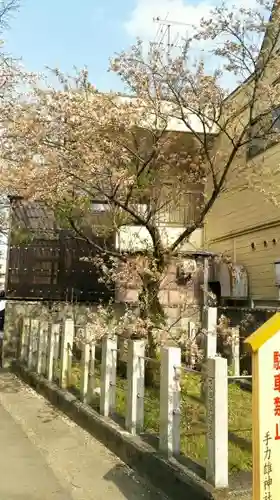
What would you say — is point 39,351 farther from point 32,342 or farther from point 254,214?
point 254,214

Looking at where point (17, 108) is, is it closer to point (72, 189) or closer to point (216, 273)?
point (72, 189)

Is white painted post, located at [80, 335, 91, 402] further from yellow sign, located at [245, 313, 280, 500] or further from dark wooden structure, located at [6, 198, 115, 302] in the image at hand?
dark wooden structure, located at [6, 198, 115, 302]

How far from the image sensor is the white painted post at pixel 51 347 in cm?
1001

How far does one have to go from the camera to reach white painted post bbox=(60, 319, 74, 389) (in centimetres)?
905

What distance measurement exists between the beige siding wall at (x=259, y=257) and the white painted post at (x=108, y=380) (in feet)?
18.9

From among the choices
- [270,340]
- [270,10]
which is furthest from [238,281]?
[270,340]

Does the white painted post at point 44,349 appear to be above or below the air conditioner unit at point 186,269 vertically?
below

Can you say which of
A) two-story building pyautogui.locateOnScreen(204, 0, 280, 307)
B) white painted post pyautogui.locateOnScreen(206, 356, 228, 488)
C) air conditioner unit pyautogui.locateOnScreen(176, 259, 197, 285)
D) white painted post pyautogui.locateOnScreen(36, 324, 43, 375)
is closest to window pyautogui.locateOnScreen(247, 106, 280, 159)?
two-story building pyautogui.locateOnScreen(204, 0, 280, 307)

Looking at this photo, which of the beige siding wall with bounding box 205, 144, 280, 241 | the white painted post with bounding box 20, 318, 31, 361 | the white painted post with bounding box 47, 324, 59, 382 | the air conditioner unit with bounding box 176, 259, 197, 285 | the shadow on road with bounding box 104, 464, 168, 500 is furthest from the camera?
the white painted post with bounding box 20, 318, 31, 361

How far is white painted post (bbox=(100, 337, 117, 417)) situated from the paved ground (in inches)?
19.3

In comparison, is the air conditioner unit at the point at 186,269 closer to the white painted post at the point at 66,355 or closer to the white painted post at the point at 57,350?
the white painted post at the point at 66,355

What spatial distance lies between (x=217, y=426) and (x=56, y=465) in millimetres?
2479

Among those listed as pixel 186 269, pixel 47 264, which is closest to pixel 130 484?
pixel 186 269

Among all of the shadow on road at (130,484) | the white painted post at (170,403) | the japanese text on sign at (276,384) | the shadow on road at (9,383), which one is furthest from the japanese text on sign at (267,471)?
the shadow on road at (9,383)
